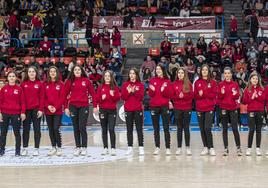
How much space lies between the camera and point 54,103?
52.6 ft

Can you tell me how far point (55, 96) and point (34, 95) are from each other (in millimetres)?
497

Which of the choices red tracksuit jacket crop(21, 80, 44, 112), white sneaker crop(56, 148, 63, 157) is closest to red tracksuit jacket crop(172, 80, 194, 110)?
white sneaker crop(56, 148, 63, 157)

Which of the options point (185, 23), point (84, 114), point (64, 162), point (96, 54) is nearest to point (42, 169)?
point (64, 162)

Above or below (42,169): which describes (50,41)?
above

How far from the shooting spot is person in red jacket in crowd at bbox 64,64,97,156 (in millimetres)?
16062

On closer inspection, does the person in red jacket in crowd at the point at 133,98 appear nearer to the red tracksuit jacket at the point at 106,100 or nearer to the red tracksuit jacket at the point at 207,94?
the red tracksuit jacket at the point at 106,100

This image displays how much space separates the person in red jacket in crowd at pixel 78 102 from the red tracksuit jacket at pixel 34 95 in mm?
589

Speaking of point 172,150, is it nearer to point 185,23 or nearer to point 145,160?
point 145,160

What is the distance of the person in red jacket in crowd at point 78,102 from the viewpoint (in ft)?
52.7

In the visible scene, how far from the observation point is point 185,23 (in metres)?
35.0

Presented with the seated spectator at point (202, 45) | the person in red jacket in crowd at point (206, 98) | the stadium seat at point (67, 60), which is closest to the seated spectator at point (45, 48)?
the stadium seat at point (67, 60)

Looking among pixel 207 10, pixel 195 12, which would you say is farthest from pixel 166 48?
pixel 207 10

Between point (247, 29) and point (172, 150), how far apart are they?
20041 millimetres

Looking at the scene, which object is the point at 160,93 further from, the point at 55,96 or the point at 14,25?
the point at 14,25
